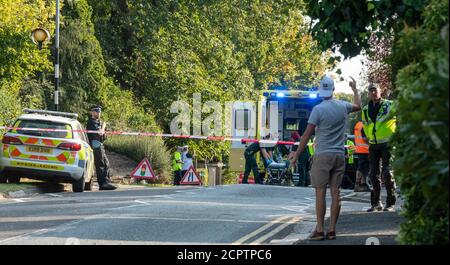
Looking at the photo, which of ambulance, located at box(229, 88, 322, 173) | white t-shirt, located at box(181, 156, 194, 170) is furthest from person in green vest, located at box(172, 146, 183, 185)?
ambulance, located at box(229, 88, 322, 173)

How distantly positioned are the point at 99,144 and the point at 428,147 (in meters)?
20.4

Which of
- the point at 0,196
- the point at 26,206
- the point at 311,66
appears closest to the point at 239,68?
the point at 311,66

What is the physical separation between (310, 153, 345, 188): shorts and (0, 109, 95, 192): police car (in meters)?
11.5

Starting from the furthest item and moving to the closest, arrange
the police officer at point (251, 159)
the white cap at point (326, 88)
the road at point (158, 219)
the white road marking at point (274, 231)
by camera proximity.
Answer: the police officer at point (251, 159)
the road at point (158, 219)
the white road marking at point (274, 231)
the white cap at point (326, 88)

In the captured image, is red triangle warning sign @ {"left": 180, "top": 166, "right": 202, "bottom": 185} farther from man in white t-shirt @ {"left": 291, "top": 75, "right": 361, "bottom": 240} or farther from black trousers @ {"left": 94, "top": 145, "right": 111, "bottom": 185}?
man in white t-shirt @ {"left": 291, "top": 75, "right": 361, "bottom": 240}

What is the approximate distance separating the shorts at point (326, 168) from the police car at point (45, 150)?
1154 cm

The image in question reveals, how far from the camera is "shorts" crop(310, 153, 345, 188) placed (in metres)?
12.7

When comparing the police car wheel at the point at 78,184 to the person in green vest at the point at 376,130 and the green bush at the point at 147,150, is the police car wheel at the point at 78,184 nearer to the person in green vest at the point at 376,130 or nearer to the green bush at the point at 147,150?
the person in green vest at the point at 376,130

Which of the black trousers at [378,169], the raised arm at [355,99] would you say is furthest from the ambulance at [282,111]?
the raised arm at [355,99]

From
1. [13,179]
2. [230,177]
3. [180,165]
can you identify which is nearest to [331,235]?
[13,179]

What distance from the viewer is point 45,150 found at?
2358 centimetres

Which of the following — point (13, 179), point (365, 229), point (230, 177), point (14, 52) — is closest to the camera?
point (365, 229)

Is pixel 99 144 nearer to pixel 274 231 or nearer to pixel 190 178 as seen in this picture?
pixel 190 178

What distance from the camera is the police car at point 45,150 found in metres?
23.5
